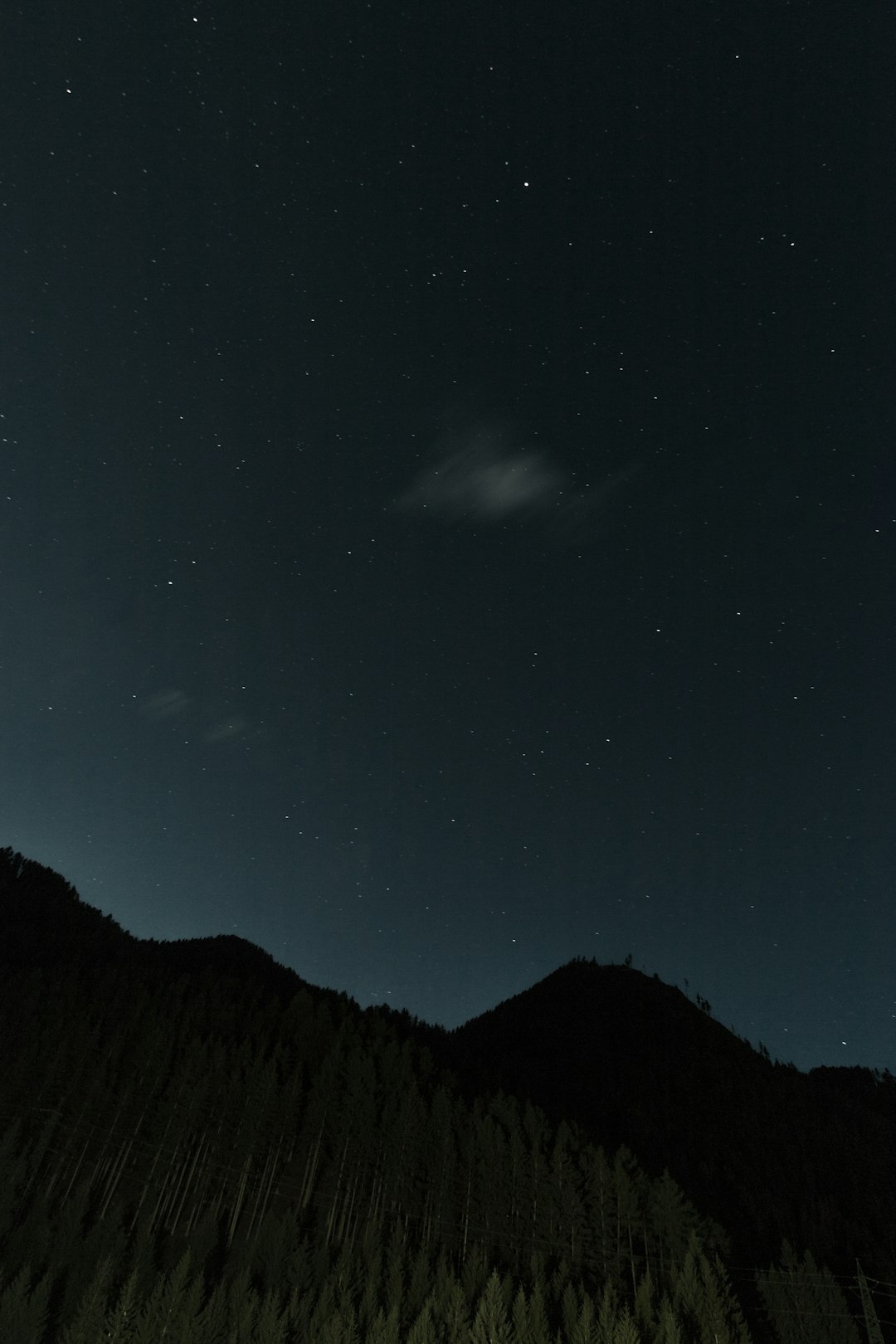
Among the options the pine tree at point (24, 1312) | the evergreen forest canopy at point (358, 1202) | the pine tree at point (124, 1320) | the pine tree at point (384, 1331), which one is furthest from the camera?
the evergreen forest canopy at point (358, 1202)

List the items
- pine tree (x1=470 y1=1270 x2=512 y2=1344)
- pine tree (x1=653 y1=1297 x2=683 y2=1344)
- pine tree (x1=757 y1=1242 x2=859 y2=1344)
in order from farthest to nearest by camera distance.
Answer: pine tree (x1=757 y1=1242 x2=859 y2=1344), pine tree (x1=653 y1=1297 x2=683 y2=1344), pine tree (x1=470 y1=1270 x2=512 y2=1344)

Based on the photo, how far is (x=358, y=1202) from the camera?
257 ft

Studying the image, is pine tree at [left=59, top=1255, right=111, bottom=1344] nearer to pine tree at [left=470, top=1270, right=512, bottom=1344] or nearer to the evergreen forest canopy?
the evergreen forest canopy

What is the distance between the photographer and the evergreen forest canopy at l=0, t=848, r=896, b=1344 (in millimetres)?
51062

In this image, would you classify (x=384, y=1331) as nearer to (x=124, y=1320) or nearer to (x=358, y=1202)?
(x=124, y=1320)

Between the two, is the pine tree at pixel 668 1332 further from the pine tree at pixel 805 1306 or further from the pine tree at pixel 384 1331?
the pine tree at pixel 384 1331

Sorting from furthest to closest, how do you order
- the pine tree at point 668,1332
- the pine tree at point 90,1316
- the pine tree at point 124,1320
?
the pine tree at point 668,1332 < the pine tree at point 124,1320 < the pine tree at point 90,1316

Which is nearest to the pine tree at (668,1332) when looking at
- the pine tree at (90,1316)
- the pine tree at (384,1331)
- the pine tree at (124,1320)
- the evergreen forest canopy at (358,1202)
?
the evergreen forest canopy at (358,1202)

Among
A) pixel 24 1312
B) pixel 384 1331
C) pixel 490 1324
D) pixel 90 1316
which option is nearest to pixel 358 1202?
pixel 490 1324

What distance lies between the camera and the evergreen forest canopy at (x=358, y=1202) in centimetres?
5106

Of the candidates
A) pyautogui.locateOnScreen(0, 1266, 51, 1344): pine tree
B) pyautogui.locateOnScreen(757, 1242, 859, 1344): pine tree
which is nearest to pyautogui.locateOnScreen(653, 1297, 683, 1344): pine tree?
pyautogui.locateOnScreen(757, 1242, 859, 1344): pine tree

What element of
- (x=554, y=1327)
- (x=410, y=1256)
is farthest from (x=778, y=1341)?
(x=410, y=1256)

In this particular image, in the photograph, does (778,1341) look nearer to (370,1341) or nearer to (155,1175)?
(370,1341)

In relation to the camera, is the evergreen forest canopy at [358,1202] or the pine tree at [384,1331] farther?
the evergreen forest canopy at [358,1202]
